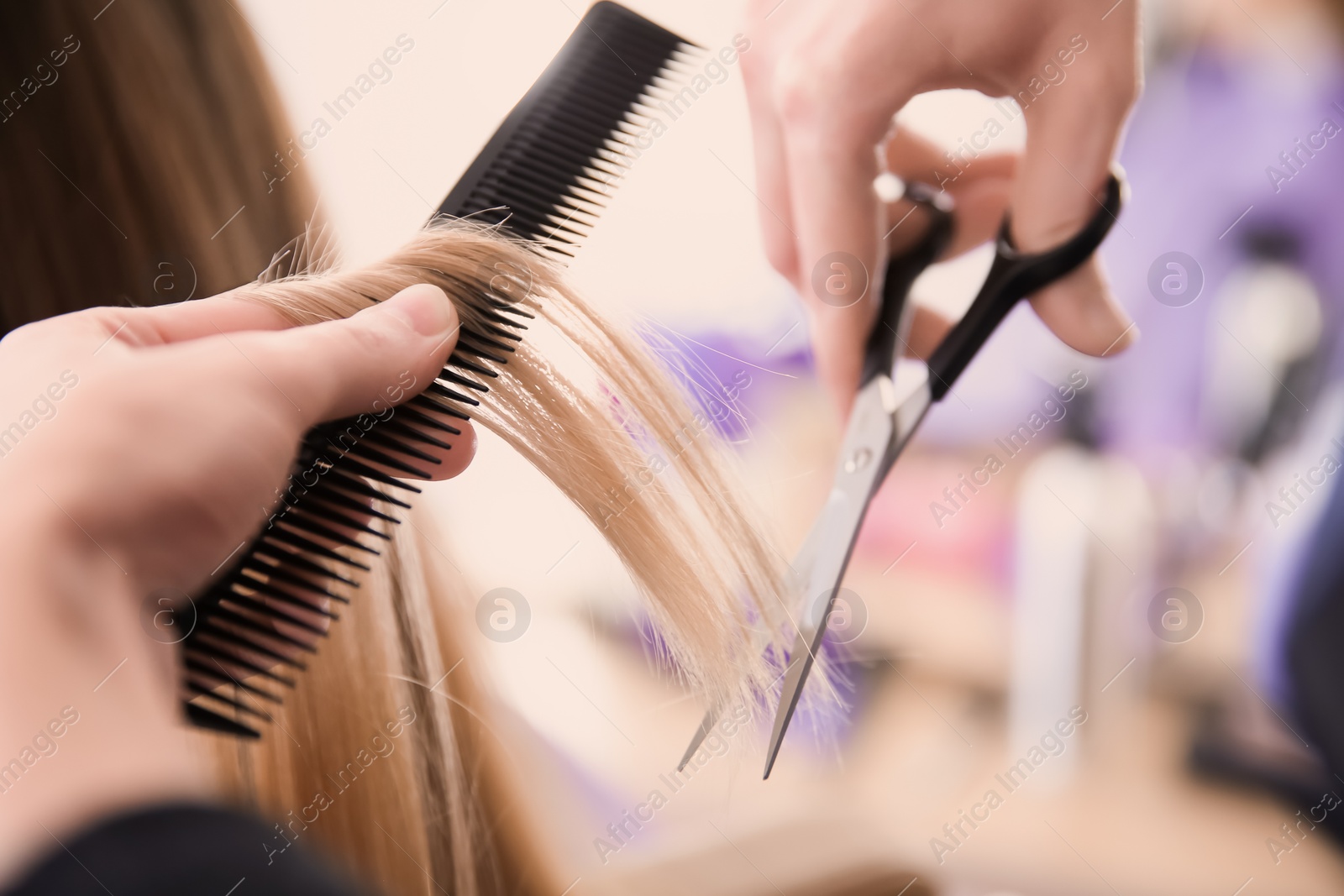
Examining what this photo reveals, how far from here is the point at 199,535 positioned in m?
0.38

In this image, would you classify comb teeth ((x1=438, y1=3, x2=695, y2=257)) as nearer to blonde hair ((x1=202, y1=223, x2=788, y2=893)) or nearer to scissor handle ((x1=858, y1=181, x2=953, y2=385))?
blonde hair ((x1=202, y1=223, x2=788, y2=893))

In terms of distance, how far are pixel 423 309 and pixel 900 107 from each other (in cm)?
37

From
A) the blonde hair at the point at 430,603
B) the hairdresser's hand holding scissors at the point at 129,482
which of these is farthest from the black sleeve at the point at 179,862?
the blonde hair at the point at 430,603

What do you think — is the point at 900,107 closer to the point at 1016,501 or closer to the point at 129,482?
the point at 129,482

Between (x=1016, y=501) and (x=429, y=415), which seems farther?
(x=1016, y=501)

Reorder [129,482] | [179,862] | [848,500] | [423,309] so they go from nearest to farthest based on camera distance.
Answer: [179,862]
[129,482]
[423,309]
[848,500]

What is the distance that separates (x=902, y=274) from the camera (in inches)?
25.6

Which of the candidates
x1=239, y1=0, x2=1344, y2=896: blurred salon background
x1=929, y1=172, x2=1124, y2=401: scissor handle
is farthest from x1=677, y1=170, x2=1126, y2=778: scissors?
Answer: x1=239, y1=0, x2=1344, y2=896: blurred salon background

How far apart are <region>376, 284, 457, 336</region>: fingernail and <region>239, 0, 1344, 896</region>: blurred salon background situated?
0.88 feet

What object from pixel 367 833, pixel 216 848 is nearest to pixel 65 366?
pixel 216 848

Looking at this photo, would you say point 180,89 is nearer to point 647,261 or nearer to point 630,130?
point 630,130

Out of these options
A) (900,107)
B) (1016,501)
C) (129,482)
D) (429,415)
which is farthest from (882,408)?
(1016,501)

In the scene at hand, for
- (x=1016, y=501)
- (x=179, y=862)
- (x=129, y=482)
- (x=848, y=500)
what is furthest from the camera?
(x=1016, y=501)

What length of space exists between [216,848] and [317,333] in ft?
0.81
